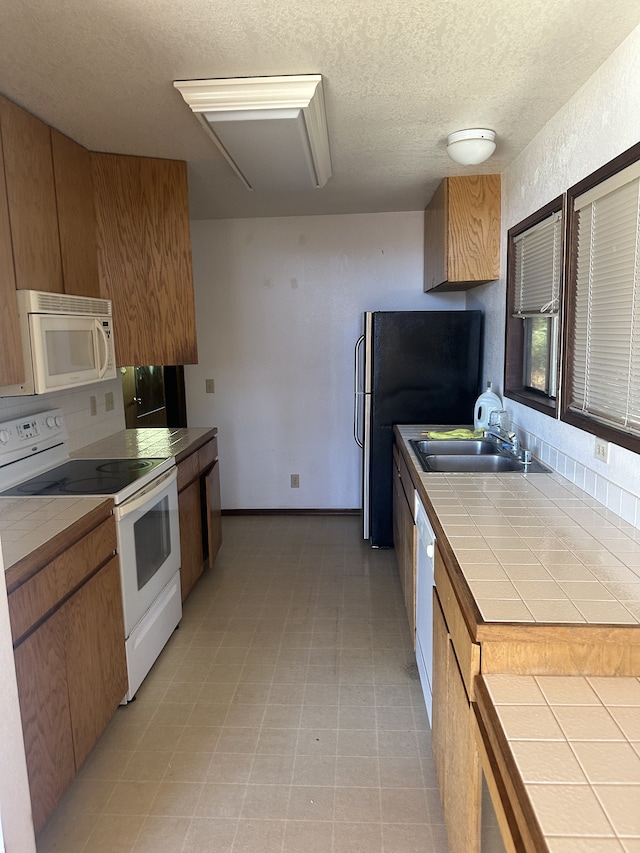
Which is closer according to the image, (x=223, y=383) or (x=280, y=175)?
(x=280, y=175)

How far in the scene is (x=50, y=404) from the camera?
2.81m

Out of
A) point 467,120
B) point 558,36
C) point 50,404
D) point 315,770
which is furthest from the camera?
point 50,404

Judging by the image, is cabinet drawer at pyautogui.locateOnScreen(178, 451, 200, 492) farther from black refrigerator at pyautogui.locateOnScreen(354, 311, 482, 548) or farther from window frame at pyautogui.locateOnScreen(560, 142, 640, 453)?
window frame at pyautogui.locateOnScreen(560, 142, 640, 453)


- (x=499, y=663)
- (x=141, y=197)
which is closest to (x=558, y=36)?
(x=499, y=663)

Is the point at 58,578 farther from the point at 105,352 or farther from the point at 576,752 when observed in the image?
the point at 576,752

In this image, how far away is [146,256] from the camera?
2.92 m

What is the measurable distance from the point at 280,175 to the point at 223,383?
202 centimetres

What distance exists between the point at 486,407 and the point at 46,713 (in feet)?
7.98

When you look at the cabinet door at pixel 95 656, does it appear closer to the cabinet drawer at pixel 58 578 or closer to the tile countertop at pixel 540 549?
the cabinet drawer at pixel 58 578

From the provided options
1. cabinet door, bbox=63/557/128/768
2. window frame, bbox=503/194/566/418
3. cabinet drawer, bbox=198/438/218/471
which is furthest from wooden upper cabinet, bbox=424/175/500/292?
cabinet door, bbox=63/557/128/768

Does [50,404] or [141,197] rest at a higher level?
[141,197]

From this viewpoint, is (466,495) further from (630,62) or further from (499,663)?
(630,62)

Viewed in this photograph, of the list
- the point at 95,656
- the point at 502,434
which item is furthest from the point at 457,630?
the point at 502,434

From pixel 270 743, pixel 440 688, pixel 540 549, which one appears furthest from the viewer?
pixel 270 743
